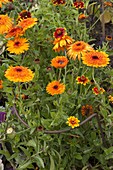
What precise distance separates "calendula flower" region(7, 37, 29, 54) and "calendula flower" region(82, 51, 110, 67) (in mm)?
239

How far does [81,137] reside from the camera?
1.63 meters

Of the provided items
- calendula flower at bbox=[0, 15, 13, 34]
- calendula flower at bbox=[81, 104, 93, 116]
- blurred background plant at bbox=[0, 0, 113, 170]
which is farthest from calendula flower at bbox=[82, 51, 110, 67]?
calendula flower at bbox=[0, 15, 13, 34]

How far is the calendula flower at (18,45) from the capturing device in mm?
1517

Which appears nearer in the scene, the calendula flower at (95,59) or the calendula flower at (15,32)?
the calendula flower at (95,59)

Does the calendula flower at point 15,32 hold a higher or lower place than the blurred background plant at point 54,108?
higher

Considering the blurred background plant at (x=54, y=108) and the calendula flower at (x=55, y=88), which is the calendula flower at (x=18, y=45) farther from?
the calendula flower at (x=55, y=88)

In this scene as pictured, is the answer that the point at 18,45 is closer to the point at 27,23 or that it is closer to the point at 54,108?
the point at 27,23

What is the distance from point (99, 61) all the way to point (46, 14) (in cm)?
61

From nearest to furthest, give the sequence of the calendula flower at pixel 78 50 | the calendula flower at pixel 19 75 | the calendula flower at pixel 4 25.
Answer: the calendula flower at pixel 19 75
the calendula flower at pixel 78 50
the calendula flower at pixel 4 25

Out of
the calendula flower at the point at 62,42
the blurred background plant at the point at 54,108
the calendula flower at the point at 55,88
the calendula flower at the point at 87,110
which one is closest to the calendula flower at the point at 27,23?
the blurred background plant at the point at 54,108

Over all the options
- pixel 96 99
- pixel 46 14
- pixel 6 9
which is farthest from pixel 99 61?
pixel 6 9

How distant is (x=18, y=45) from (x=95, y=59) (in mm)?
309

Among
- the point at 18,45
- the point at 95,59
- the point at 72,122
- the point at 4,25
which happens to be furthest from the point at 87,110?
the point at 4,25

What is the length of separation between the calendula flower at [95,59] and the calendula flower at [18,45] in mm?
239
